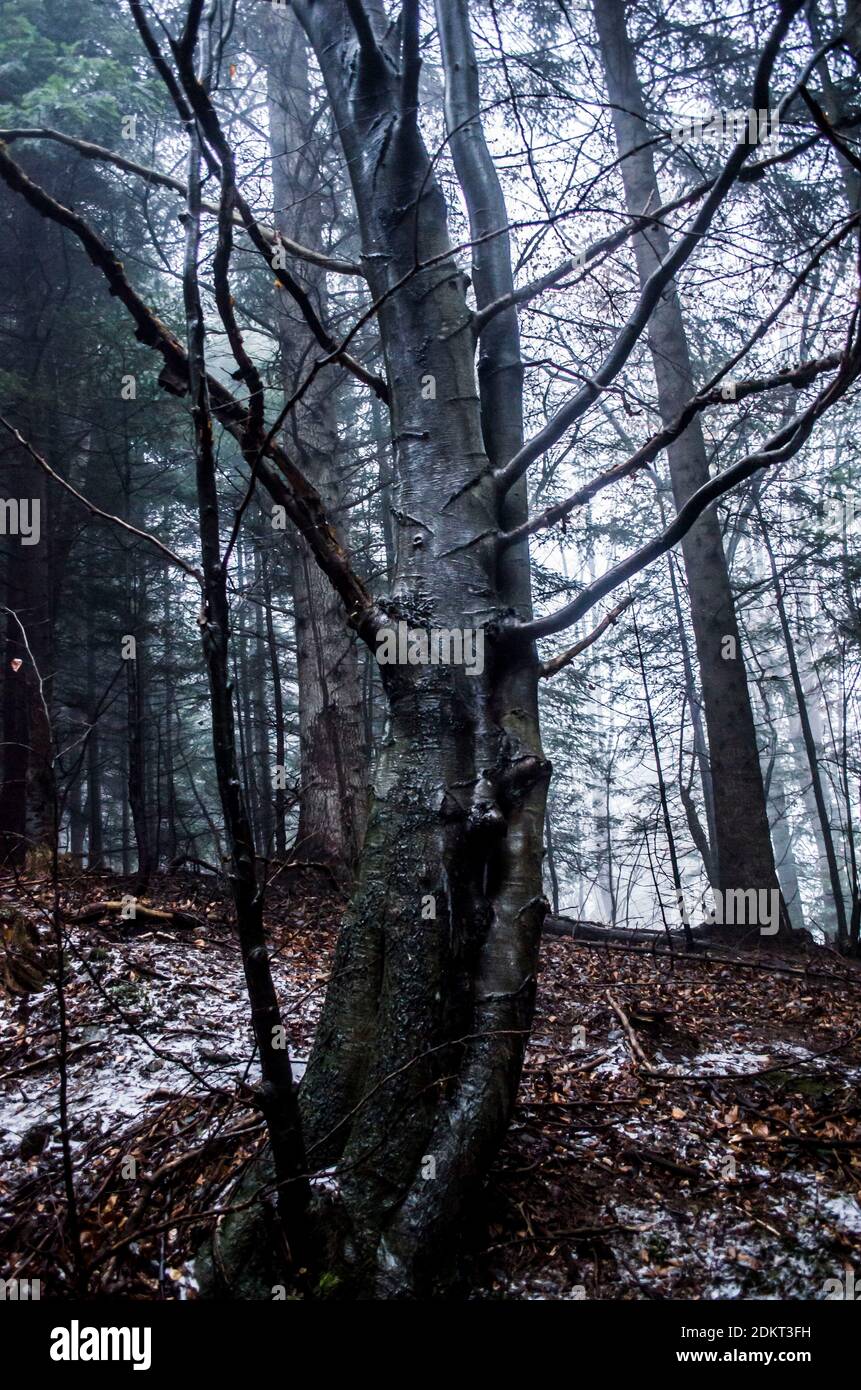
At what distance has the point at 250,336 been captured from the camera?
45.1 feet

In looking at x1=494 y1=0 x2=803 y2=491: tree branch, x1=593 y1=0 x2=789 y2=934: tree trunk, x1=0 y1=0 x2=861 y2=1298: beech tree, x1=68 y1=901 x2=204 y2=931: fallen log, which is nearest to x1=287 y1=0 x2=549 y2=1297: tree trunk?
x1=0 y1=0 x2=861 y2=1298: beech tree

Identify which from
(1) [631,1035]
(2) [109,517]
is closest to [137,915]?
(1) [631,1035]

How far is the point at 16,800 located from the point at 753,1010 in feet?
27.4

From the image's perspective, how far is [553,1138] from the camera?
3.10 metres

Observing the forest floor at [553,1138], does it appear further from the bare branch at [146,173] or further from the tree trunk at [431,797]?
the bare branch at [146,173]

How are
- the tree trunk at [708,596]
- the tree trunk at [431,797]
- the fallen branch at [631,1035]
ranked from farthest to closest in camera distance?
the tree trunk at [708,596] < the fallen branch at [631,1035] < the tree trunk at [431,797]

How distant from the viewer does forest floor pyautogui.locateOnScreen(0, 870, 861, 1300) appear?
96.9 inches

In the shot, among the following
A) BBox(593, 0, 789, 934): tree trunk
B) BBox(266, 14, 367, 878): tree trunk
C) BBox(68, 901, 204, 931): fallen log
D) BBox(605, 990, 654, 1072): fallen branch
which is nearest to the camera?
BBox(605, 990, 654, 1072): fallen branch

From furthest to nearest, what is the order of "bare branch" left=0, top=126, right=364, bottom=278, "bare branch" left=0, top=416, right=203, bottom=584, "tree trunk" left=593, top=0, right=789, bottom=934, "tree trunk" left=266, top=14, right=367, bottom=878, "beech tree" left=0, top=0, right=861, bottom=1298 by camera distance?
"tree trunk" left=266, top=14, right=367, bottom=878, "tree trunk" left=593, top=0, right=789, bottom=934, "bare branch" left=0, top=126, right=364, bottom=278, "beech tree" left=0, top=0, right=861, bottom=1298, "bare branch" left=0, top=416, right=203, bottom=584

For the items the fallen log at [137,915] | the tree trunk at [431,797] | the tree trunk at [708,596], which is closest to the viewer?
the tree trunk at [431,797]

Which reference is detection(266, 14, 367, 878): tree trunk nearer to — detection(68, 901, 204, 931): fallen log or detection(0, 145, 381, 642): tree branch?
detection(68, 901, 204, 931): fallen log

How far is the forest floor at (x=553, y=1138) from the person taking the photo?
2.46 metres

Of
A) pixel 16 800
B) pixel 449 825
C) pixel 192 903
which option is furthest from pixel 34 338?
pixel 449 825

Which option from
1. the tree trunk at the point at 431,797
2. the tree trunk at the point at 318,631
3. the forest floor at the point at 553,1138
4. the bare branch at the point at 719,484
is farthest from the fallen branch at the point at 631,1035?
the tree trunk at the point at 318,631
